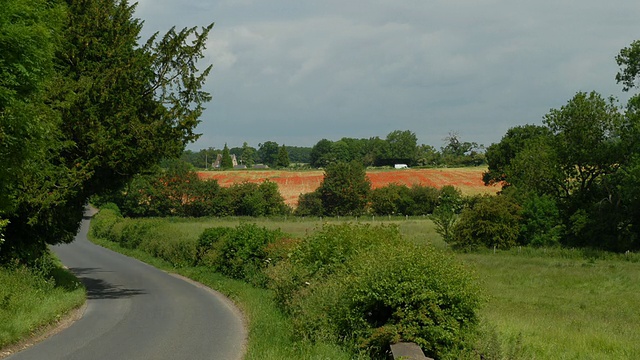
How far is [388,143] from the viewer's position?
175750mm

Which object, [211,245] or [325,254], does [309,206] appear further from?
[325,254]

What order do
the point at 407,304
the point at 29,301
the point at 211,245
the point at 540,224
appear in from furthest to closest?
1. the point at 540,224
2. the point at 211,245
3. the point at 29,301
4. the point at 407,304

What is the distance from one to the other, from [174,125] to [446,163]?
141 meters

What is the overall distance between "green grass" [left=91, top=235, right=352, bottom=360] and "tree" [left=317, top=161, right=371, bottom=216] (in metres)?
73.4

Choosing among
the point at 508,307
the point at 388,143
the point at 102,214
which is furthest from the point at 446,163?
the point at 508,307

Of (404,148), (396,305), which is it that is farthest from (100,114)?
(404,148)

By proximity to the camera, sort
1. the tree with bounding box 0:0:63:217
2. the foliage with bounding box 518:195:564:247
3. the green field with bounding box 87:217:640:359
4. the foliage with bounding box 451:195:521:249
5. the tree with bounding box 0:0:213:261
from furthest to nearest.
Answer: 1. the foliage with bounding box 518:195:564:247
2. the foliage with bounding box 451:195:521:249
3. the tree with bounding box 0:0:213:261
4. the tree with bounding box 0:0:63:217
5. the green field with bounding box 87:217:640:359

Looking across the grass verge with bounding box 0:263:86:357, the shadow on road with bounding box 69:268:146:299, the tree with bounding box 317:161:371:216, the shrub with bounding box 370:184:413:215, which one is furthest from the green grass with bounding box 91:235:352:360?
the tree with bounding box 317:161:371:216

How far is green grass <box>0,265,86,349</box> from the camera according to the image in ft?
46.0

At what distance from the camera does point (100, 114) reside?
69.7 ft

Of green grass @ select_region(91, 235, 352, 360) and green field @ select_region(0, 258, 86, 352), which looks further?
green field @ select_region(0, 258, 86, 352)

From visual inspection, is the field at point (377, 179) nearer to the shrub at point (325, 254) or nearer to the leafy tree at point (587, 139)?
the leafy tree at point (587, 139)

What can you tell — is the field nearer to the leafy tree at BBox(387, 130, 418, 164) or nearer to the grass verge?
the leafy tree at BBox(387, 130, 418, 164)

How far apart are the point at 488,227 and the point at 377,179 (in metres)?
67.6
